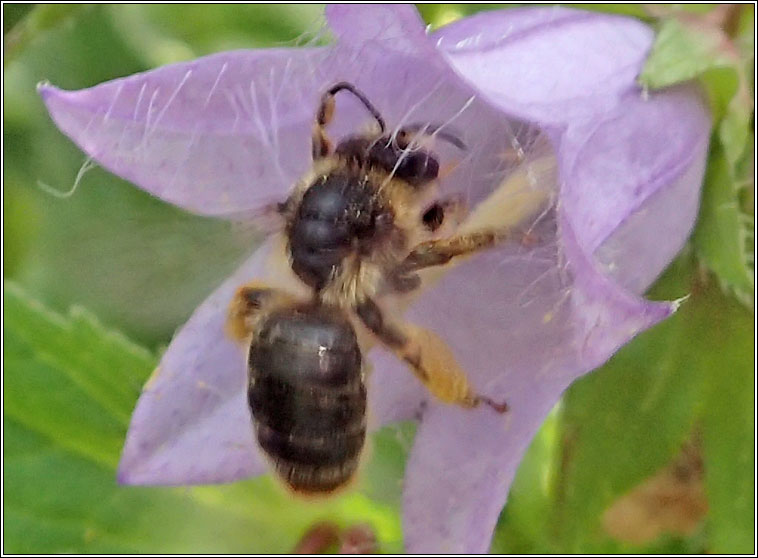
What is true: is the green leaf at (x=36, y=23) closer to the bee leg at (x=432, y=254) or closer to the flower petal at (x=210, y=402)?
Answer: the flower petal at (x=210, y=402)

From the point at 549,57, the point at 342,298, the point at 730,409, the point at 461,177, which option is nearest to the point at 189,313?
the point at 342,298

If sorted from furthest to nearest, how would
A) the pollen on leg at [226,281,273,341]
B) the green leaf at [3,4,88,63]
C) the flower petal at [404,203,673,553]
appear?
the green leaf at [3,4,88,63], the pollen on leg at [226,281,273,341], the flower petal at [404,203,673,553]

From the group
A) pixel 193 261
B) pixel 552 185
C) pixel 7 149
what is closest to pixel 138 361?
pixel 193 261

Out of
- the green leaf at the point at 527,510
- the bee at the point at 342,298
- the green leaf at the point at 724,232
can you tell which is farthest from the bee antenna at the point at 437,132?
the green leaf at the point at 527,510

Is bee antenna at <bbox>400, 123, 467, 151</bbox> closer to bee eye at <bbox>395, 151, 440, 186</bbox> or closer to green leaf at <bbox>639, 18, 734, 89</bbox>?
bee eye at <bbox>395, 151, 440, 186</bbox>

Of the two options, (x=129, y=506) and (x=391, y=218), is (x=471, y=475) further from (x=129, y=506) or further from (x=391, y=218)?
(x=129, y=506)

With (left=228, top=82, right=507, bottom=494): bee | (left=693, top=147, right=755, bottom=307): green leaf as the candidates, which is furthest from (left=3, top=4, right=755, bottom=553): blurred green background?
(left=228, top=82, right=507, bottom=494): bee

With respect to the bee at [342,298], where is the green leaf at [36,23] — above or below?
above
